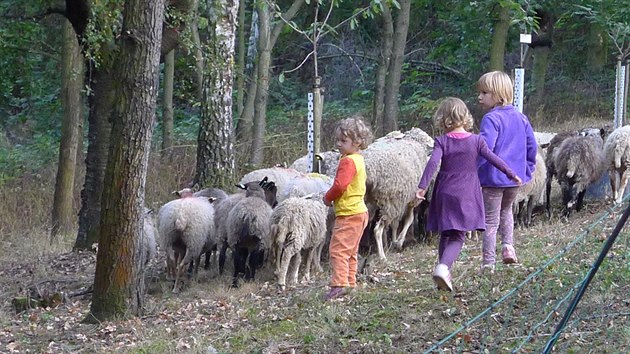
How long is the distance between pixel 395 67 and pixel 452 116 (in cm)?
1208

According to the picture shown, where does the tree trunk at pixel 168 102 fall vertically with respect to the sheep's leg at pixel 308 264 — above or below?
above

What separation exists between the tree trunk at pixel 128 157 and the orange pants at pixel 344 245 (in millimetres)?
1723

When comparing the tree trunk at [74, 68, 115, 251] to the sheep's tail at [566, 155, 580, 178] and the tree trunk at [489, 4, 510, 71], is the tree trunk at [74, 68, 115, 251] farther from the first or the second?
the tree trunk at [489, 4, 510, 71]

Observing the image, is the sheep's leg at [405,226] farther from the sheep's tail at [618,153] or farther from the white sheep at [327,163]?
the sheep's tail at [618,153]

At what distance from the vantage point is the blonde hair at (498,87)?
8141 millimetres

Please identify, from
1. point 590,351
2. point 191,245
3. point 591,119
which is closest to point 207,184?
point 191,245

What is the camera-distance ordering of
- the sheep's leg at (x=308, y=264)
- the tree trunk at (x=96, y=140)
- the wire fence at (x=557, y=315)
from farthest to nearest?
1. the tree trunk at (x=96, y=140)
2. the sheep's leg at (x=308, y=264)
3. the wire fence at (x=557, y=315)

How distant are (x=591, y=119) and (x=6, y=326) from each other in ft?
53.5

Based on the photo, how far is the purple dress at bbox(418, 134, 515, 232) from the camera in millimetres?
7496

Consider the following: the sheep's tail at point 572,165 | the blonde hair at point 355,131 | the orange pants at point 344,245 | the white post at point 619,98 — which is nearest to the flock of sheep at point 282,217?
the sheep's tail at point 572,165

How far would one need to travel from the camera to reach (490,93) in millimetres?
8156

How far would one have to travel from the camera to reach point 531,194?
499 inches

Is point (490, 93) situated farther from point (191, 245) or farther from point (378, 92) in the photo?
point (378, 92)

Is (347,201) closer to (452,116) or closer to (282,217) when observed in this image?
(452,116)
